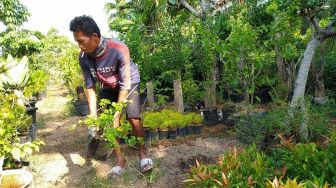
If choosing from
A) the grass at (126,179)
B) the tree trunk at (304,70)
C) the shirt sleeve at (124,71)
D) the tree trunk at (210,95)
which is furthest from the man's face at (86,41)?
the tree trunk at (210,95)

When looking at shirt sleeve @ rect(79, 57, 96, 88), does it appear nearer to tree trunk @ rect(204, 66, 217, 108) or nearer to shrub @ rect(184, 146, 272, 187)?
shrub @ rect(184, 146, 272, 187)

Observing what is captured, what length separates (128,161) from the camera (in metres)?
3.97

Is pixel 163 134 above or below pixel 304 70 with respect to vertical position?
below

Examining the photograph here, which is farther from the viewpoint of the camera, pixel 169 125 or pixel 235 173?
pixel 169 125

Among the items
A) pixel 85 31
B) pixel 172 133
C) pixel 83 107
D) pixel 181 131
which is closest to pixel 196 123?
pixel 181 131

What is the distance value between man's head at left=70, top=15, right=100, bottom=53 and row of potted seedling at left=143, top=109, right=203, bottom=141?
2.03 metres

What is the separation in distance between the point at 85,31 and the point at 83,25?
0.21ft

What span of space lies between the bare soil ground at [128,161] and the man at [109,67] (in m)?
0.19

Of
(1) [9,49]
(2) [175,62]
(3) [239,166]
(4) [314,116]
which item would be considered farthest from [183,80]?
(1) [9,49]

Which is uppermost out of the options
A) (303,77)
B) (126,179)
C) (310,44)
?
(310,44)

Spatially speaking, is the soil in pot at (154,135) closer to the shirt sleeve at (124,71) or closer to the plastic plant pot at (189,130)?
the plastic plant pot at (189,130)

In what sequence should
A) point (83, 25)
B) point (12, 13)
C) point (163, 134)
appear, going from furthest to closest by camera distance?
point (12, 13), point (163, 134), point (83, 25)

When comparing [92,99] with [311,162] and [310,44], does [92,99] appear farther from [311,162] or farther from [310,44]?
[310,44]

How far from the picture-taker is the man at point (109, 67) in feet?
10.6
